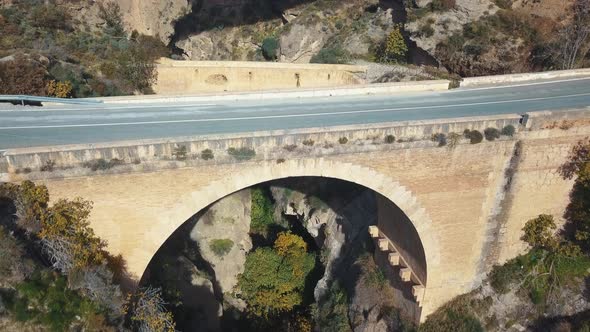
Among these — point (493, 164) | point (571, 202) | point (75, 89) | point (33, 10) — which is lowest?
point (571, 202)

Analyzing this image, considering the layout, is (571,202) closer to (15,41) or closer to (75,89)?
(75,89)

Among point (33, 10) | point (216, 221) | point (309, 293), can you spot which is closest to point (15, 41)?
point (33, 10)

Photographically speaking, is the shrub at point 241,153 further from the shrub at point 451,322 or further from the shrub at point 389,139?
the shrub at point 451,322

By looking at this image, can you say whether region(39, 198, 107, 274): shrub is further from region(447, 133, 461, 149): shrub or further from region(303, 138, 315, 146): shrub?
region(447, 133, 461, 149): shrub

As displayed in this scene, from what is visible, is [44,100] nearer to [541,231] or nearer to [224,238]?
[224,238]

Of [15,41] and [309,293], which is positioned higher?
[15,41]

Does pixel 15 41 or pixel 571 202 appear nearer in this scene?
pixel 571 202

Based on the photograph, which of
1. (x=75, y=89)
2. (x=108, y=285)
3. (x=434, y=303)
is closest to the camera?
(x=108, y=285)

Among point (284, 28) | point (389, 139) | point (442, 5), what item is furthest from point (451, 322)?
point (284, 28)
